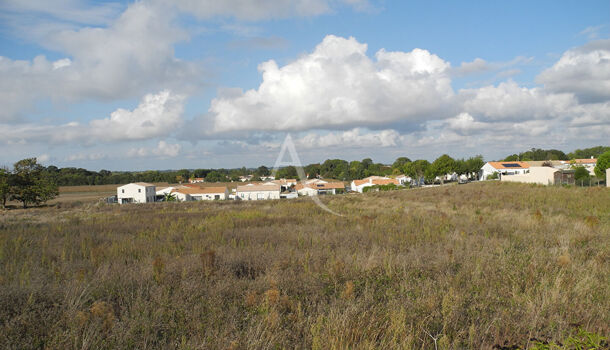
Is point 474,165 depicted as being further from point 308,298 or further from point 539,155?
point 308,298

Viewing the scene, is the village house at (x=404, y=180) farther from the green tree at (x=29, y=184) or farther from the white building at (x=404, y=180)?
the green tree at (x=29, y=184)

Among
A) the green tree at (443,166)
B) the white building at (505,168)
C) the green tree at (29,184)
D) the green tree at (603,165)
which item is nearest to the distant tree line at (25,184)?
the green tree at (29,184)

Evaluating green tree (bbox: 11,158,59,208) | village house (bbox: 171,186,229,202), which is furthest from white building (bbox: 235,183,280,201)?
green tree (bbox: 11,158,59,208)

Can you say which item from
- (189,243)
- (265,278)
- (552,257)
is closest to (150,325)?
(265,278)

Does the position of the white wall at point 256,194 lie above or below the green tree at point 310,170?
below

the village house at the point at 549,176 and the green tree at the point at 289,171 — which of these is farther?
the village house at the point at 549,176

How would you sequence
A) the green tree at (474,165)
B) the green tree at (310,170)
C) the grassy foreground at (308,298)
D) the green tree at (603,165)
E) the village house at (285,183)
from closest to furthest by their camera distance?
the grassy foreground at (308,298)
the green tree at (310,170)
the green tree at (603,165)
the village house at (285,183)
the green tree at (474,165)

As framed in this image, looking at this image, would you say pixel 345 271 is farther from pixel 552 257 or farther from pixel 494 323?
pixel 552 257

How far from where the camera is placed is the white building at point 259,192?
5638 centimetres

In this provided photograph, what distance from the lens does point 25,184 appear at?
39.2m

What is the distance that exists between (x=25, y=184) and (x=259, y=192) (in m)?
32.5

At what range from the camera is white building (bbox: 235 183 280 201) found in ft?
185

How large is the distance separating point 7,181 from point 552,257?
51.2m

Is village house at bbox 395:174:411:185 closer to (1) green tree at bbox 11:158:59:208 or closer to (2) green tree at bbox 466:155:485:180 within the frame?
(2) green tree at bbox 466:155:485:180
